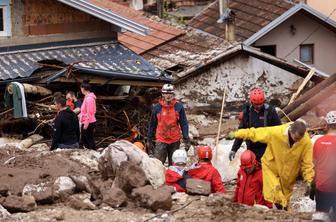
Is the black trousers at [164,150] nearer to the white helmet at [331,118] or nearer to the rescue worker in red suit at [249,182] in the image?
the rescue worker in red suit at [249,182]

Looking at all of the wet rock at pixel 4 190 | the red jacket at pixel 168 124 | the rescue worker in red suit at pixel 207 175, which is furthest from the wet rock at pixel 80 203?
the red jacket at pixel 168 124

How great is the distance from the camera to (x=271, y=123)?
412 inches

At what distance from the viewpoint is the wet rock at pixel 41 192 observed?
929 centimetres

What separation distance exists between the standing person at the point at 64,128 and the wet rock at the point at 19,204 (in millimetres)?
3009

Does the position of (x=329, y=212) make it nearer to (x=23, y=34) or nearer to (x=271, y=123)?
(x=271, y=123)

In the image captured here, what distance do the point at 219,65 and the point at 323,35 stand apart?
5554mm

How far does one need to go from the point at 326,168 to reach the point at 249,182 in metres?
1.79

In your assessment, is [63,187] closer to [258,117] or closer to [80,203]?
[80,203]

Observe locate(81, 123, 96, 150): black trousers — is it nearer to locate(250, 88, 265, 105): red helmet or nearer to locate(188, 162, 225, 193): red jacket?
locate(188, 162, 225, 193): red jacket

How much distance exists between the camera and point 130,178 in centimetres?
929

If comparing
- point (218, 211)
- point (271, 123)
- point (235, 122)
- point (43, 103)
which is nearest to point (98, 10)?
point (43, 103)

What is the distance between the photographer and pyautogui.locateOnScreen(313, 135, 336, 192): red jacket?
8.22 m

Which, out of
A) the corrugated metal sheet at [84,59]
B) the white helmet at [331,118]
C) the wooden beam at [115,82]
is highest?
the corrugated metal sheet at [84,59]

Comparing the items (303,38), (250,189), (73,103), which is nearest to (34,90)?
(73,103)
